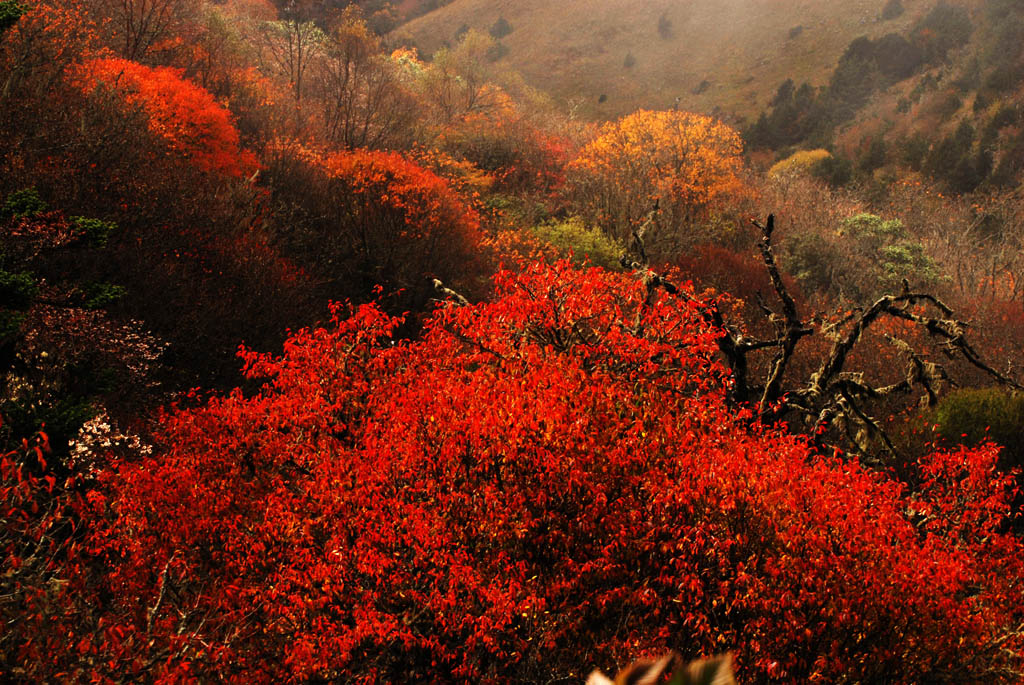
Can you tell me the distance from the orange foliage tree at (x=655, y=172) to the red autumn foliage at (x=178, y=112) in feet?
66.1

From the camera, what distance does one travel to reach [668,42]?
11200 cm

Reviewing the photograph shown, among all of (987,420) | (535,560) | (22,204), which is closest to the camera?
(535,560)

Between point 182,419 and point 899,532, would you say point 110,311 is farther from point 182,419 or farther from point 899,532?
point 899,532

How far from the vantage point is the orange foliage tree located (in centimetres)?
3956

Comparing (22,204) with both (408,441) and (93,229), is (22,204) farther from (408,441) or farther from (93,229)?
(408,441)

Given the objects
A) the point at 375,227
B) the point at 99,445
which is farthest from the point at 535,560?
the point at 375,227

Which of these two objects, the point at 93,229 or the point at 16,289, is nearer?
the point at 16,289

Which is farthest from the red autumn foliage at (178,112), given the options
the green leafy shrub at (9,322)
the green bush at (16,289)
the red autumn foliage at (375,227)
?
the green leafy shrub at (9,322)

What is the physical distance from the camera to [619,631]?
11070mm

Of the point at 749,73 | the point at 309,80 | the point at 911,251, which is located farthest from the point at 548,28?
the point at 911,251

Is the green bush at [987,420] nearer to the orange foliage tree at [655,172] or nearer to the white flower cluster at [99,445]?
the orange foliage tree at [655,172]

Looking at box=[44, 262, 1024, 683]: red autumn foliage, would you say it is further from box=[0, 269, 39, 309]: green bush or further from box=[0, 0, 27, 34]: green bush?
box=[0, 0, 27, 34]: green bush

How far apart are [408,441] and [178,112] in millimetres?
20187

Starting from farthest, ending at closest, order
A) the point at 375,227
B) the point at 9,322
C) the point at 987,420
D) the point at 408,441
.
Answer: the point at 375,227, the point at 987,420, the point at 9,322, the point at 408,441
